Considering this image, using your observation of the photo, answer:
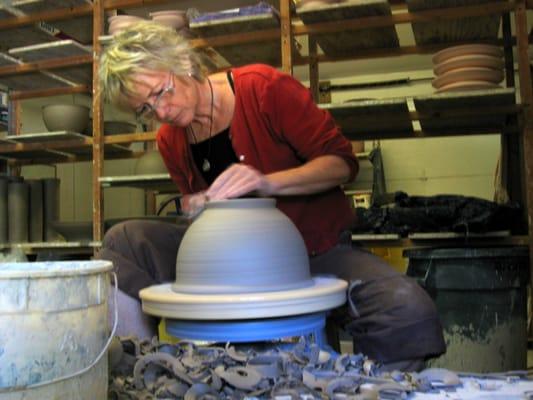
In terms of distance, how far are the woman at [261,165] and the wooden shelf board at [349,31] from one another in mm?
1144

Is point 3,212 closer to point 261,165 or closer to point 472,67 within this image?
point 261,165

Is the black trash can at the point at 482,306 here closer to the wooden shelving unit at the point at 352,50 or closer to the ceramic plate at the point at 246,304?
the wooden shelving unit at the point at 352,50

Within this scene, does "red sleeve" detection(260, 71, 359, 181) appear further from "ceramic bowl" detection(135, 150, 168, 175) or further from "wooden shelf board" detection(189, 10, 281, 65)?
"ceramic bowl" detection(135, 150, 168, 175)

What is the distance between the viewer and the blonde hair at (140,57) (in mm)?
1465

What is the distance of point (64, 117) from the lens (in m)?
3.41

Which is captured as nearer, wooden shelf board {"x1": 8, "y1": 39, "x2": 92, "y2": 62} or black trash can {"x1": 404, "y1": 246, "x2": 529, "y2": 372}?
black trash can {"x1": 404, "y1": 246, "x2": 529, "y2": 372}

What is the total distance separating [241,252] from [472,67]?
191 cm

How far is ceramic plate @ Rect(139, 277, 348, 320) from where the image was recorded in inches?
41.9

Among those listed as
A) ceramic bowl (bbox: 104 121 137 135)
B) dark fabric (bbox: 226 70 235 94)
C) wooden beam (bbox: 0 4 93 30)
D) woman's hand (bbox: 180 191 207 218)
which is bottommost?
woman's hand (bbox: 180 191 207 218)

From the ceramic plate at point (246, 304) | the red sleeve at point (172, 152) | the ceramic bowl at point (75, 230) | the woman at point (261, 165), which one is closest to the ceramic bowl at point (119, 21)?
the ceramic bowl at point (75, 230)

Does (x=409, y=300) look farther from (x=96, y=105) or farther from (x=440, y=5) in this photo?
(x=96, y=105)

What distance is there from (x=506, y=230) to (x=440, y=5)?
44.9 inches

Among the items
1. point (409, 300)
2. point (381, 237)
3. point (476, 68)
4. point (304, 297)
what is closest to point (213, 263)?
point (304, 297)

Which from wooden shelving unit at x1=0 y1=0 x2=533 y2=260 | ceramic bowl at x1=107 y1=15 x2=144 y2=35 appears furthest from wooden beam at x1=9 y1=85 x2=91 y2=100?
ceramic bowl at x1=107 y1=15 x2=144 y2=35
